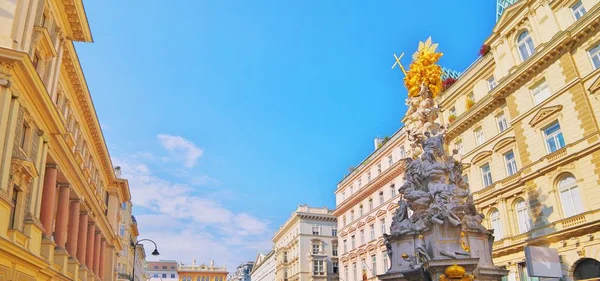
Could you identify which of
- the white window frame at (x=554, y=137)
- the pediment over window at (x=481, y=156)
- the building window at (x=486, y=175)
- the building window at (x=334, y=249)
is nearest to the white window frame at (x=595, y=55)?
the white window frame at (x=554, y=137)

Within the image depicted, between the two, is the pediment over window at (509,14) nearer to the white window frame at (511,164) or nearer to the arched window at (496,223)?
the white window frame at (511,164)

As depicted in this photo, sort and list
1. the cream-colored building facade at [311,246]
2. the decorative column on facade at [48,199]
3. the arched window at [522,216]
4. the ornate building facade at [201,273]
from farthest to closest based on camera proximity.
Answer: the ornate building facade at [201,273], the cream-colored building facade at [311,246], the arched window at [522,216], the decorative column on facade at [48,199]

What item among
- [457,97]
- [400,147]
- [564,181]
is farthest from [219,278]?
[564,181]

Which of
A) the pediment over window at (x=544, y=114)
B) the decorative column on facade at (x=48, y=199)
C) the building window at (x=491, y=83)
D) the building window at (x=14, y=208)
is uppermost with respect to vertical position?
the building window at (x=491, y=83)

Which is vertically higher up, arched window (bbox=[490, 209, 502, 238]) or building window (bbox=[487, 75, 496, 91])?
building window (bbox=[487, 75, 496, 91])

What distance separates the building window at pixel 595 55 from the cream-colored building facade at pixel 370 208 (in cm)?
1786

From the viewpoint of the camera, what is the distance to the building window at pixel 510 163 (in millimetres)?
31781

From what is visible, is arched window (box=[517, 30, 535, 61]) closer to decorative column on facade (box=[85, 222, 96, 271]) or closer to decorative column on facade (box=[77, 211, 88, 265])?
decorative column on facade (box=[77, 211, 88, 265])

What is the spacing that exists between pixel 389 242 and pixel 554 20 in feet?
62.2

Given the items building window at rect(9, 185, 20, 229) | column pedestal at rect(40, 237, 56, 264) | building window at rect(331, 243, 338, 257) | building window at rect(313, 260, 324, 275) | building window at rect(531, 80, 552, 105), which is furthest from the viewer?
building window at rect(331, 243, 338, 257)

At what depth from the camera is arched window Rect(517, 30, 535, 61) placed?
31.2 meters

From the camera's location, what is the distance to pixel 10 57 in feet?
52.6

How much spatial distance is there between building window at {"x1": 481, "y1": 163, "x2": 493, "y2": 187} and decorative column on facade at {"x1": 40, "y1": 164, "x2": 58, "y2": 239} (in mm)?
27963

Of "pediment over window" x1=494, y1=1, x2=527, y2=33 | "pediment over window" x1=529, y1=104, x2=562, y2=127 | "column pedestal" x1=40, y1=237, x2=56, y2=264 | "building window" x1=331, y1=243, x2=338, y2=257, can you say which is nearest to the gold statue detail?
"pediment over window" x1=529, y1=104, x2=562, y2=127
